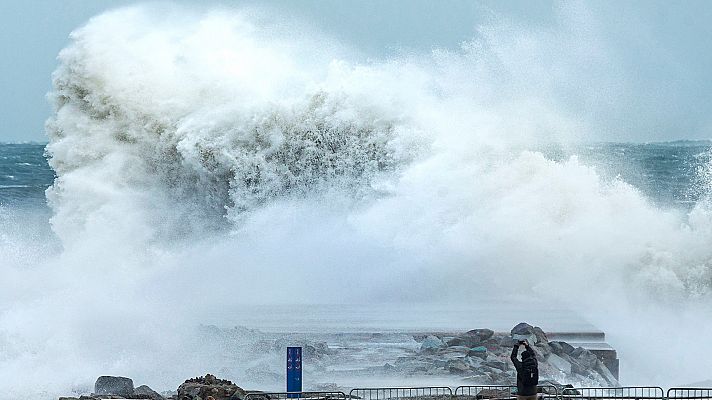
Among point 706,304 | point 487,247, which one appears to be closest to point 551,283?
point 487,247

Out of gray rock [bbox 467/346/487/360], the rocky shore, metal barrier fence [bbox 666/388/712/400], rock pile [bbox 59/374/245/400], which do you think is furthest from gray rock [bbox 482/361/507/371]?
rock pile [bbox 59/374/245/400]

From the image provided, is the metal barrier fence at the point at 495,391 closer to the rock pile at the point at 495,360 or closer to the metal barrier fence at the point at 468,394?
the metal barrier fence at the point at 468,394

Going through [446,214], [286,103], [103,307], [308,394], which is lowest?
[308,394]

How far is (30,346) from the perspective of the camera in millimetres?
22359

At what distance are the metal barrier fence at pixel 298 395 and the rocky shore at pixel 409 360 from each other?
1189 mm

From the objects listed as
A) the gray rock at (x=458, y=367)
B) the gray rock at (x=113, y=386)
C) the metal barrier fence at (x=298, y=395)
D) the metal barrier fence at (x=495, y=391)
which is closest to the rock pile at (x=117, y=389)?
the gray rock at (x=113, y=386)

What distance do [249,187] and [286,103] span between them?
210cm

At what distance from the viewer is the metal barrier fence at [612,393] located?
18016mm

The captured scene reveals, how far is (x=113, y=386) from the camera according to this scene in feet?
63.6

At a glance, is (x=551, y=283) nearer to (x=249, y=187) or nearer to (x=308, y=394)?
(x=249, y=187)

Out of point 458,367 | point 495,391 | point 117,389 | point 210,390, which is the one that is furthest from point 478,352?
point 117,389

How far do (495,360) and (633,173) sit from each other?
50105mm

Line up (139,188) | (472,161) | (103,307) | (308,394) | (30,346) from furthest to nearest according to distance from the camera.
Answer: (139,188) → (472,161) → (103,307) → (30,346) → (308,394)

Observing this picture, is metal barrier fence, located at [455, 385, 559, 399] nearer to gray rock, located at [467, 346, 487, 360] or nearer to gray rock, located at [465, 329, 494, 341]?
gray rock, located at [467, 346, 487, 360]
